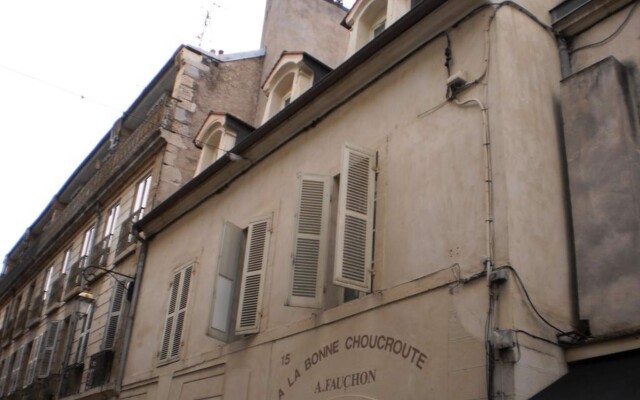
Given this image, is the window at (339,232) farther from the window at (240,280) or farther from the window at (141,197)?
the window at (141,197)

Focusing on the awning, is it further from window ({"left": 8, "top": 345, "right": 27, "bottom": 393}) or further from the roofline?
window ({"left": 8, "top": 345, "right": 27, "bottom": 393})

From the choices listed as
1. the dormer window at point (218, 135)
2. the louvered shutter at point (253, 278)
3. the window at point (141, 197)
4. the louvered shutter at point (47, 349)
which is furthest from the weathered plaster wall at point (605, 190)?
the louvered shutter at point (47, 349)

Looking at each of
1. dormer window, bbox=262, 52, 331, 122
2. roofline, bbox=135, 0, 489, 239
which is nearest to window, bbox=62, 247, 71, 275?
roofline, bbox=135, 0, 489, 239

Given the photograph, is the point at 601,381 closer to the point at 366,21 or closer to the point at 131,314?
the point at 366,21

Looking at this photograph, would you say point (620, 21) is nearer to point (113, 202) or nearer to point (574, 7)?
point (574, 7)

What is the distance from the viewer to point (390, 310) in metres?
7.25

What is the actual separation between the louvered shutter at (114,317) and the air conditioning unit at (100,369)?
0.18 meters

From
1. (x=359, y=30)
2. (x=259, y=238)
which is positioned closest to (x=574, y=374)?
(x=259, y=238)

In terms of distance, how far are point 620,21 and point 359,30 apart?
13.9 feet

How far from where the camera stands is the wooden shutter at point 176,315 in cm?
1145

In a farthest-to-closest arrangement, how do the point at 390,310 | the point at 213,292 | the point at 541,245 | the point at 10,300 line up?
1. the point at 10,300
2. the point at 213,292
3. the point at 390,310
4. the point at 541,245

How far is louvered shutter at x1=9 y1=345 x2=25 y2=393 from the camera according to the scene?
67.0 ft

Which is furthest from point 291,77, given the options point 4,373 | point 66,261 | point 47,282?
point 4,373

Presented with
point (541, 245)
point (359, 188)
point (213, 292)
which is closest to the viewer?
point (541, 245)
